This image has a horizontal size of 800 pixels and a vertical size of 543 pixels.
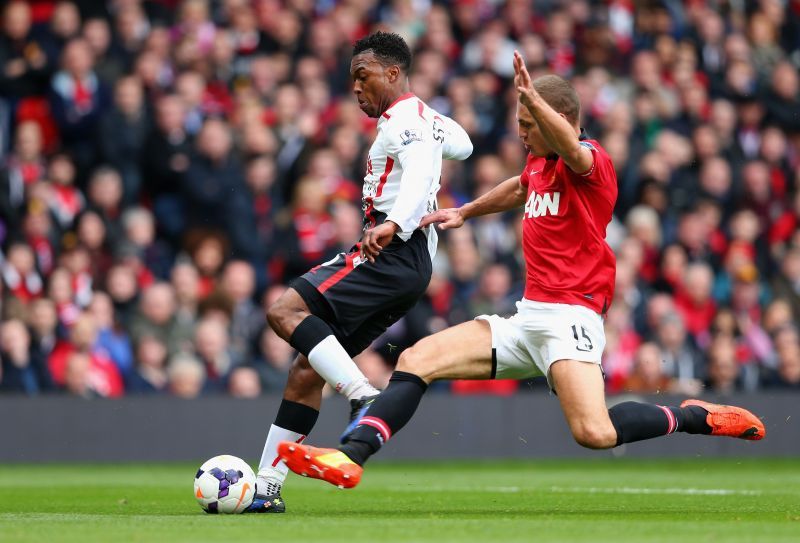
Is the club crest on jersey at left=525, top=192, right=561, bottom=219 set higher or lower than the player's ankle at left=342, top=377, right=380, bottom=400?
higher

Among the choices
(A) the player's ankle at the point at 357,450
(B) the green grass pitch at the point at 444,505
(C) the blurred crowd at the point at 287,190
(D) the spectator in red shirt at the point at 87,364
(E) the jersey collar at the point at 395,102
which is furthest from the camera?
(C) the blurred crowd at the point at 287,190

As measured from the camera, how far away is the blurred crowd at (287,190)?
1302 centimetres

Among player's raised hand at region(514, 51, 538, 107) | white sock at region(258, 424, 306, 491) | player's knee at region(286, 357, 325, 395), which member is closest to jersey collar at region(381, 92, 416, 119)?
player's raised hand at region(514, 51, 538, 107)

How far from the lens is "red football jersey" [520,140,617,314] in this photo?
7.59 m

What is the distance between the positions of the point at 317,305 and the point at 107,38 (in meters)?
7.27

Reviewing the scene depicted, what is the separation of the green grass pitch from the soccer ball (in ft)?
0.34

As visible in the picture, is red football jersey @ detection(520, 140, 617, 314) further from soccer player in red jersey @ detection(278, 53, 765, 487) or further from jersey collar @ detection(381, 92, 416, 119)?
jersey collar @ detection(381, 92, 416, 119)

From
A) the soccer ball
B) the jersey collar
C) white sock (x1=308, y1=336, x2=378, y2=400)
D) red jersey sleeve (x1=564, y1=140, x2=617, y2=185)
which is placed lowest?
the soccer ball

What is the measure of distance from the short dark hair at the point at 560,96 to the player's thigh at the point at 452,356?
1.20m

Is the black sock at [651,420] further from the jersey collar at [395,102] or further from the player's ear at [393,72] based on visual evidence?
the player's ear at [393,72]

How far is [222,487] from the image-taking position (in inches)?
300

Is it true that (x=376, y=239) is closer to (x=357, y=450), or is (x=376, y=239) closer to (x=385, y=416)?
(x=385, y=416)

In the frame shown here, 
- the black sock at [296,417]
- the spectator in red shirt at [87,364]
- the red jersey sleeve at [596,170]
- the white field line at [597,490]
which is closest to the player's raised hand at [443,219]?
the red jersey sleeve at [596,170]

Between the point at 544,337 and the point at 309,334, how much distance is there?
3.97ft
